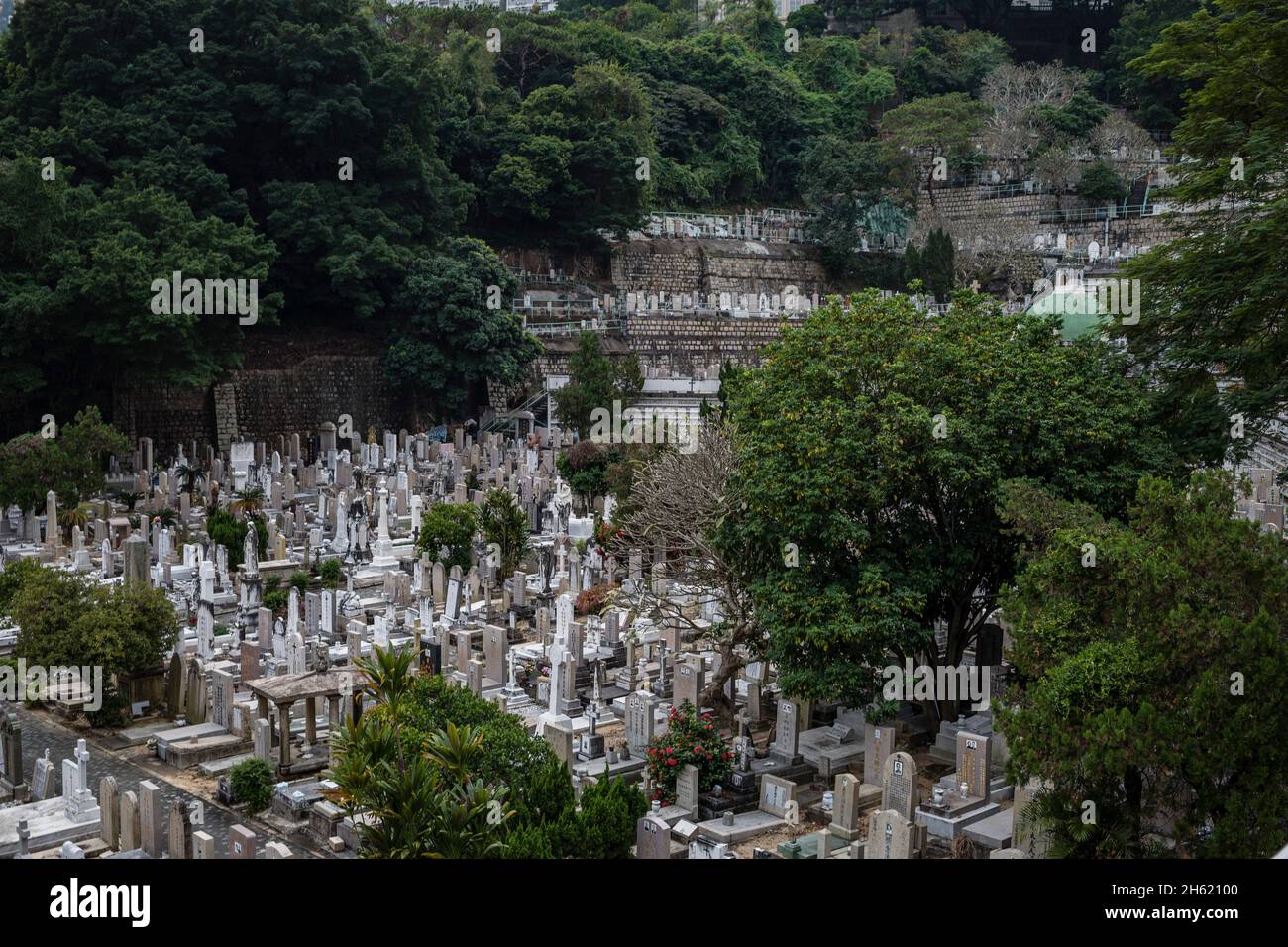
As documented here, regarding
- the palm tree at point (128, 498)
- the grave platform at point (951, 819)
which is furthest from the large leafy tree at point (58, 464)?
the grave platform at point (951, 819)

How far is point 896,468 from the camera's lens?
43.3ft

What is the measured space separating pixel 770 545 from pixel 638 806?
3.64 m

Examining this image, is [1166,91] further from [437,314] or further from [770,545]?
[770,545]

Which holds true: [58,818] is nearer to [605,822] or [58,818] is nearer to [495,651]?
[605,822]

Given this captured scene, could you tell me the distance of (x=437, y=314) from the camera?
38812 mm

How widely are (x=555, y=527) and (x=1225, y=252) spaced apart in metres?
14.7

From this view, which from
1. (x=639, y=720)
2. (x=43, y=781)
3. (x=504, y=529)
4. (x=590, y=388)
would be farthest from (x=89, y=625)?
(x=590, y=388)

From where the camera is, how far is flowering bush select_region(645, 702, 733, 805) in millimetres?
12758

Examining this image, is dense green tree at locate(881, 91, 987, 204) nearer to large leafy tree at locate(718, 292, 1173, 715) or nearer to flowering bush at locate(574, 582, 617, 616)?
flowering bush at locate(574, 582, 617, 616)

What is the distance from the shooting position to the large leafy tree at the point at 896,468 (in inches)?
520

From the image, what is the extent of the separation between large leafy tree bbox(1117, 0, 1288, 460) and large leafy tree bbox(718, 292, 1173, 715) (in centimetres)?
95

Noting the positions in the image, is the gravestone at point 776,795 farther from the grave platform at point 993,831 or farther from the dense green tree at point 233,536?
the dense green tree at point 233,536

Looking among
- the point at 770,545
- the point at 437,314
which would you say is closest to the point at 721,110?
the point at 437,314
